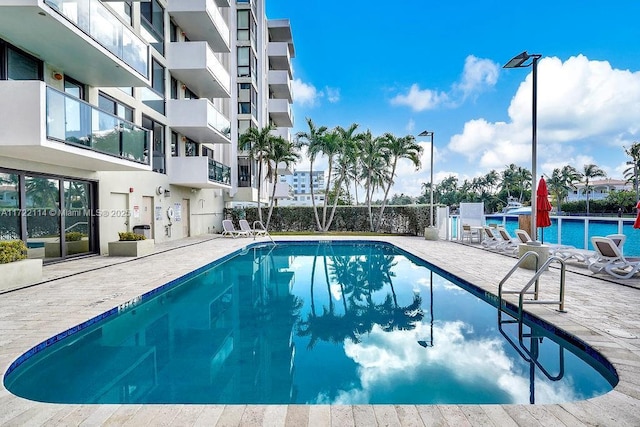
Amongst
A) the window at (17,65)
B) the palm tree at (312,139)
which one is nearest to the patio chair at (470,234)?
the palm tree at (312,139)

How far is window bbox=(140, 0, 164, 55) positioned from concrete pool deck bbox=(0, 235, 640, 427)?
9955mm

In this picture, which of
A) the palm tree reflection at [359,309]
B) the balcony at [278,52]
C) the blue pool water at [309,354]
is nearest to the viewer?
the blue pool water at [309,354]

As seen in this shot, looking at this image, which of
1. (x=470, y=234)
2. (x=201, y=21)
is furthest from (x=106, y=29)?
(x=470, y=234)

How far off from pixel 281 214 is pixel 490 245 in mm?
14423

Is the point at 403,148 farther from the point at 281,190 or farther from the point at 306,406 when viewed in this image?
the point at 306,406

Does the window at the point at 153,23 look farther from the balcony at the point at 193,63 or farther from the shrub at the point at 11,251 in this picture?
the shrub at the point at 11,251

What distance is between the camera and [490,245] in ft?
47.1

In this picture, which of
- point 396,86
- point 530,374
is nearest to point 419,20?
point 396,86

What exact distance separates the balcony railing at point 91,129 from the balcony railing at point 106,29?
1778 mm

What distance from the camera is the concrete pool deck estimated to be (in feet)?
9.29

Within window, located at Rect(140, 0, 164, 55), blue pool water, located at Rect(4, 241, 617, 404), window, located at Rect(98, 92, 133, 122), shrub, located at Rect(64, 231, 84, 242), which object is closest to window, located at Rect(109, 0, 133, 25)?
window, located at Rect(140, 0, 164, 55)

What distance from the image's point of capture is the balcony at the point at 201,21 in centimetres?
1580

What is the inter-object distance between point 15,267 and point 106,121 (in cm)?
440

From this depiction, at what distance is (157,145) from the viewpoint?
15625 mm
